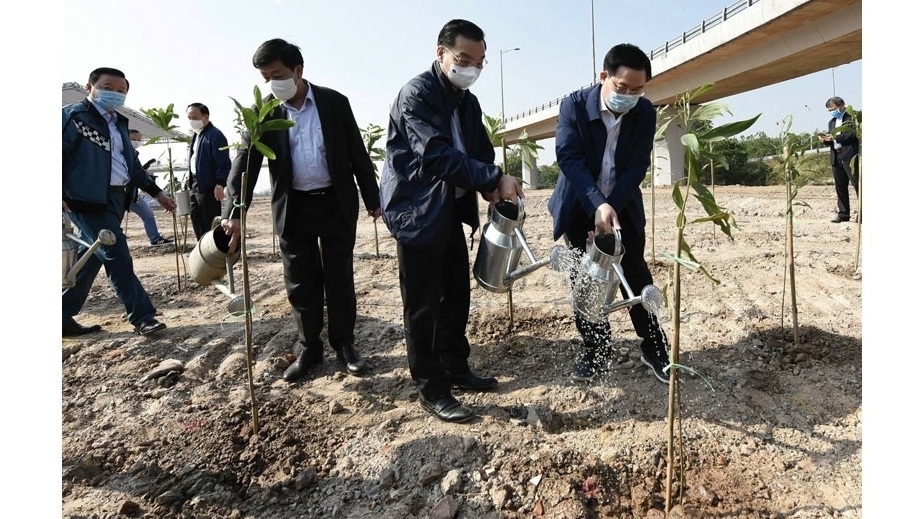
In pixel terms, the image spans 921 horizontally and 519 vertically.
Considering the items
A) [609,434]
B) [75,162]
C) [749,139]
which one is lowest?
[609,434]

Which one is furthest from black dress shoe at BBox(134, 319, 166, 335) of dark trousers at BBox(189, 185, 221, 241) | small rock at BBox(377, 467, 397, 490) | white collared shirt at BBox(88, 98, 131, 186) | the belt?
small rock at BBox(377, 467, 397, 490)

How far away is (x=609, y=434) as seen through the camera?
2230mm

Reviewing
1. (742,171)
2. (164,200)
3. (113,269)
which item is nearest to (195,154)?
(164,200)

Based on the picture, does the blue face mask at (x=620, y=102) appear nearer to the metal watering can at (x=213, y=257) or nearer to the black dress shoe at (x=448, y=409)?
the black dress shoe at (x=448, y=409)

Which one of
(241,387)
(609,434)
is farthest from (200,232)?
(609,434)

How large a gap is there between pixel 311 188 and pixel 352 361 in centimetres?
96

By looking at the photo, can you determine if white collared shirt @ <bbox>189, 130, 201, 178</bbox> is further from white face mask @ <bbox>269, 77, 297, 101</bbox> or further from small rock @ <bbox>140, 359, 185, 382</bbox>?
white face mask @ <bbox>269, 77, 297, 101</bbox>

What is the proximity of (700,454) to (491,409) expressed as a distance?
865mm

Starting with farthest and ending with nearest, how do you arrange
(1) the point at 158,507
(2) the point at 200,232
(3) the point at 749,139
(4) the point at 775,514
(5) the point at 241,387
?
(3) the point at 749,139 < (2) the point at 200,232 < (5) the point at 241,387 < (1) the point at 158,507 < (4) the point at 775,514

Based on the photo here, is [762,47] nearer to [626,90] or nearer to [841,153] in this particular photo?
[841,153]

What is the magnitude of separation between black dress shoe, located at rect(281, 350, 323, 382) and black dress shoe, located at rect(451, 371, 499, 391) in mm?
837

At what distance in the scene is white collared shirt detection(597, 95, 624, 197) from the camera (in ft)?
8.20

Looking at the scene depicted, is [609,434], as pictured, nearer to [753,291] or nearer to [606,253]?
[606,253]

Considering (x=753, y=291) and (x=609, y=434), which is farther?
(x=753, y=291)
